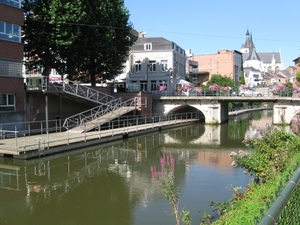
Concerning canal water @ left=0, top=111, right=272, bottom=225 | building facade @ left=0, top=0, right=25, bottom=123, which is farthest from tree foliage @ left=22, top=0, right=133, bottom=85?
canal water @ left=0, top=111, right=272, bottom=225

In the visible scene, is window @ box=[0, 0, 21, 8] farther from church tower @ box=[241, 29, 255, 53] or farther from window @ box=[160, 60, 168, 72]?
church tower @ box=[241, 29, 255, 53]

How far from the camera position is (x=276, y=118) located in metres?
40.2

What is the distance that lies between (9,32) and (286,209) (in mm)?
24143

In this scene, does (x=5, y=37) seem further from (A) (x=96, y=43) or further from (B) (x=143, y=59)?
(B) (x=143, y=59)

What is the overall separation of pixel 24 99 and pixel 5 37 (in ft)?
15.0

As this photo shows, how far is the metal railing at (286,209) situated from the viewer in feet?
7.22

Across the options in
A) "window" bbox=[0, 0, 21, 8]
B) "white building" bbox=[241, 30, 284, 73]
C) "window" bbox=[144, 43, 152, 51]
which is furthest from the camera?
"white building" bbox=[241, 30, 284, 73]

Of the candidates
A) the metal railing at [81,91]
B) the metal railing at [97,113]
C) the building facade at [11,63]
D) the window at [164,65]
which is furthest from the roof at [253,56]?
the building facade at [11,63]

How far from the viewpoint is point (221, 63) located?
266 ft

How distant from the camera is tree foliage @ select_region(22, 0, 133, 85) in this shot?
2705cm

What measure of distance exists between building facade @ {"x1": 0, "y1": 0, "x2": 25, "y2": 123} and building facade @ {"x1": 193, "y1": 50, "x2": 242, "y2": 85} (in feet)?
192

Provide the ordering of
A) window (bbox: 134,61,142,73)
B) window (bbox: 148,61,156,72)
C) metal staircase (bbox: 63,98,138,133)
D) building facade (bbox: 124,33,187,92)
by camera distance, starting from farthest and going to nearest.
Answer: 1. window (bbox: 134,61,142,73)
2. window (bbox: 148,61,156,72)
3. building facade (bbox: 124,33,187,92)
4. metal staircase (bbox: 63,98,138,133)

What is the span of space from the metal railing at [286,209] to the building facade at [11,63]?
23.0 metres

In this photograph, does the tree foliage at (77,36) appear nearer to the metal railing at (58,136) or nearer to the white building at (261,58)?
the metal railing at (58,136)
